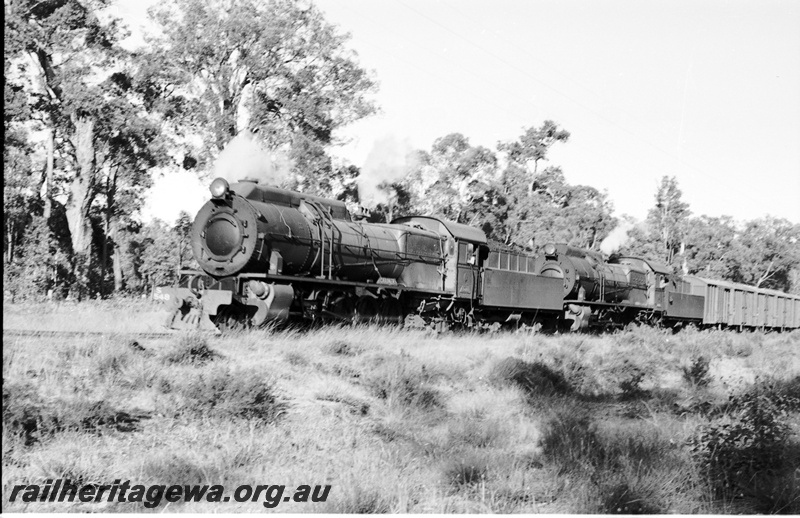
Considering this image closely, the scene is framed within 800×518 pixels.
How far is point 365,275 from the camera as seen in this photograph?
55.1ft

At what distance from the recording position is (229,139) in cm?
2855

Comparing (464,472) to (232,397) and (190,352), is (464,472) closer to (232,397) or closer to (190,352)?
(232,397)

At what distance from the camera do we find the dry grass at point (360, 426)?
6758 millimetres

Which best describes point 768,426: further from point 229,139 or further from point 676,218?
point 676,218

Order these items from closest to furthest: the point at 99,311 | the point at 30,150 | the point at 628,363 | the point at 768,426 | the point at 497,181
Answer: the point at 768,426 → the point at 628,363 → the point at 99,311 → the point at 30,150 → the point at 497,181

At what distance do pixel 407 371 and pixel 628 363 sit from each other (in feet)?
20.6

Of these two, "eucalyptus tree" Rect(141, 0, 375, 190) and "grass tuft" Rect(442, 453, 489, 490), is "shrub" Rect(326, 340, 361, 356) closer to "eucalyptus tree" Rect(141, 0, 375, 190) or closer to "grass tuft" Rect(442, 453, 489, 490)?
"grass tuft" Rect(442, 453, 489, 490)

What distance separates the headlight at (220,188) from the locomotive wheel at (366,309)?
13.3ft

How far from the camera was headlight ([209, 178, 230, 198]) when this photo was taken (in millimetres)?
14242

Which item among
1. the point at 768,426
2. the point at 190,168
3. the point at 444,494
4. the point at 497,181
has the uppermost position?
the point at 497,181

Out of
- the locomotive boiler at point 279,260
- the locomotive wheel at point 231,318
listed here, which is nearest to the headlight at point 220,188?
the locomotive boiler at point 279,260

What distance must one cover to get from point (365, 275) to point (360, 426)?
27.1 feet

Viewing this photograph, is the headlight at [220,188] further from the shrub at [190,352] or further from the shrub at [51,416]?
the shrub at [51,416]

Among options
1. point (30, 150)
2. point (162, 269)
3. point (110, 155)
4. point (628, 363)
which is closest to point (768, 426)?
point (628, 363)
